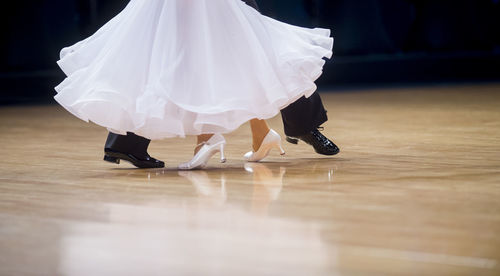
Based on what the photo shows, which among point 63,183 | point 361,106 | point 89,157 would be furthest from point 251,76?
point 361,106

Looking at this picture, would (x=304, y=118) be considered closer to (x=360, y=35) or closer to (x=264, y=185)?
(x=264, y=185)

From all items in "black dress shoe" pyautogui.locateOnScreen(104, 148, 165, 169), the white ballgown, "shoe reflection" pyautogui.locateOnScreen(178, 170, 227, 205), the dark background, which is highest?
the white ballgown

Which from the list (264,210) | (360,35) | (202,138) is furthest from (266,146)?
(360,35)

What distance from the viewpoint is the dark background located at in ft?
21.8

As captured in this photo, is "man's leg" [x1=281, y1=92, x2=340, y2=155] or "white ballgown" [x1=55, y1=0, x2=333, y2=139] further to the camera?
"man's leg" [x1=281, y1=92, x2=340, y2=155]

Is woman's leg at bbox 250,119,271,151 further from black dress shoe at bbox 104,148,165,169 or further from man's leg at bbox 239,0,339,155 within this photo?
black dress shoe at bbox 104,148,165,169

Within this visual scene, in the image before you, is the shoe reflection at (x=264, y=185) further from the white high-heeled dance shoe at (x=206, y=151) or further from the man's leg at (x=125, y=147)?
the man's leg at (x=125, y=147)

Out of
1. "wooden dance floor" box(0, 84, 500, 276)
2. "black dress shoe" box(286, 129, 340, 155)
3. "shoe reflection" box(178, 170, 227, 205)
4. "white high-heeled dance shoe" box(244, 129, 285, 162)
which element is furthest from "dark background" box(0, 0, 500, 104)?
"shoe reflection" box(178, 170, 227, 205)

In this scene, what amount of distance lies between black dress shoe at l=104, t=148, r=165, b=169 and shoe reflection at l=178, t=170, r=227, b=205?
15cm

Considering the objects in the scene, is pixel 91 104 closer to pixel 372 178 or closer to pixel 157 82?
pixel 157 82

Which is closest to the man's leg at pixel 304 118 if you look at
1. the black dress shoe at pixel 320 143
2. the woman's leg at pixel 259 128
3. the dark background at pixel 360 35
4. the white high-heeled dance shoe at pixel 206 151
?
the black dress shoe at pixel 320 143

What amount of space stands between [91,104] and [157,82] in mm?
190

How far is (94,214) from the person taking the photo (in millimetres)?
1727

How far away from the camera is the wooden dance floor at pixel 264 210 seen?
1316 millimetres
